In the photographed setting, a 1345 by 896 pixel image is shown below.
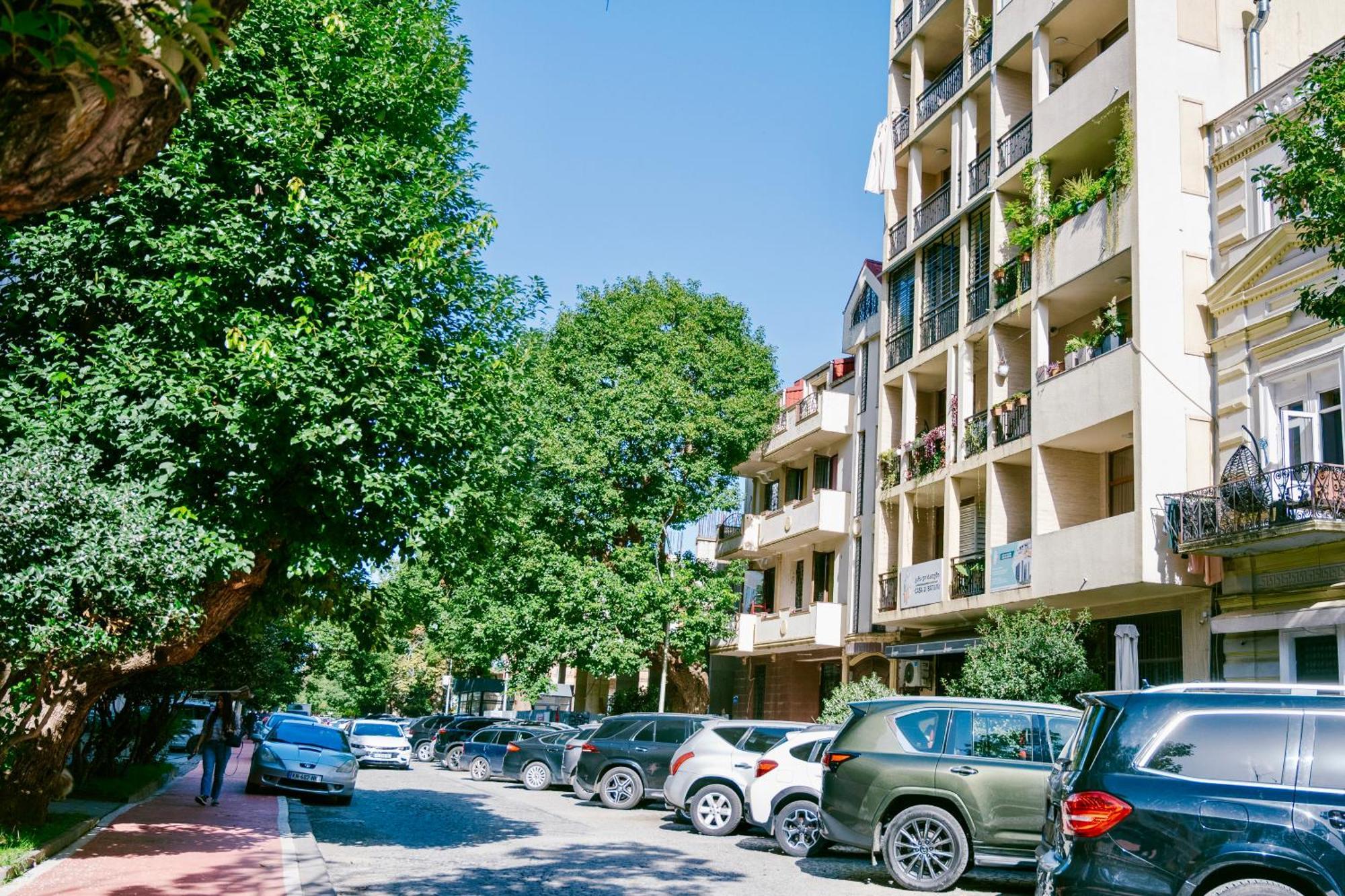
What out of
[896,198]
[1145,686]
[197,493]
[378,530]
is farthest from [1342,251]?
[896,198]

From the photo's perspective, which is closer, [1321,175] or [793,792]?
[1321,175]

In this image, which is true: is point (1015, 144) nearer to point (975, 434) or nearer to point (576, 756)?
point (975, 434)

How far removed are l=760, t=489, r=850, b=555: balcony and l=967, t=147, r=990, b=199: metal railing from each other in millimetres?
9315

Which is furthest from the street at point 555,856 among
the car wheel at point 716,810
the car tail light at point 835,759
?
the car tail light at point 835,759

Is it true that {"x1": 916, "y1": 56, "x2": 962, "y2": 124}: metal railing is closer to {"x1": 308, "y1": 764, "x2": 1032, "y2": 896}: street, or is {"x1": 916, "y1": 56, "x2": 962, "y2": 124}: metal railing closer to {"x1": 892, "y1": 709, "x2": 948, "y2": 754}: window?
{"x1": 308, "y1": 764, "x2": 1032, "y2": 896}: street

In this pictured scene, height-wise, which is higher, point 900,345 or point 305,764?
point 900,345

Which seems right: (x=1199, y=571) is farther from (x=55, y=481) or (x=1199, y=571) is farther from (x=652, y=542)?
(x=652, y=542)

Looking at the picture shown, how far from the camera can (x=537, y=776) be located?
26.7 metres

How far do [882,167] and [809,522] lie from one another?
9707 mm

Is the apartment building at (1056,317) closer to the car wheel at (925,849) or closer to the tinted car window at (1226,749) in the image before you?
the car wheel at (925,849)

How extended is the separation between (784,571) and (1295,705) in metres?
29.7

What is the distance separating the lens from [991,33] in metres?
26.2

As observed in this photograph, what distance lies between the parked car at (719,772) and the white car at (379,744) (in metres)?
18.6

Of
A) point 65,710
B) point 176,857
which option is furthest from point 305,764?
point 176,857
